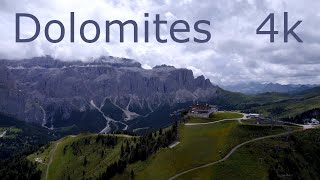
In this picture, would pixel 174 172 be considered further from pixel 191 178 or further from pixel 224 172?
pixel 224 172

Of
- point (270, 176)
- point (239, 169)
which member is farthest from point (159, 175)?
point (270, 176)

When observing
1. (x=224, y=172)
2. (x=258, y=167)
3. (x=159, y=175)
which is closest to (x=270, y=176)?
(x=258, y=167)

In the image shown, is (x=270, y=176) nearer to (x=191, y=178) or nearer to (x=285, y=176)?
(x=285, y=176)

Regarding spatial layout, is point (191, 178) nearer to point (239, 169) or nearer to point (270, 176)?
point (239, 169)

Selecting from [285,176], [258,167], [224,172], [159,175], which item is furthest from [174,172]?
[285,176]

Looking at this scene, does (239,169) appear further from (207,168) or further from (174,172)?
(174,172)

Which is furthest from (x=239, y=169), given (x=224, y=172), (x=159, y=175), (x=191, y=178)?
(x=159, y=175)
